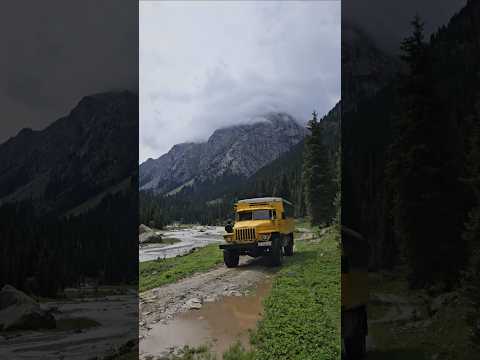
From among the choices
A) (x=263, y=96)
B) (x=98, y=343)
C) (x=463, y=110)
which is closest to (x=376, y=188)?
(x=463, y=110)

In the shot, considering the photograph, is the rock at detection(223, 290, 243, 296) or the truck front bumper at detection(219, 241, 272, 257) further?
the truck front bumper at detection(219, 241, 272, 257)

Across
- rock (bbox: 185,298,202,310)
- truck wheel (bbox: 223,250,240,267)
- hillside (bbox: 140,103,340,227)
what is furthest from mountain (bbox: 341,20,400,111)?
rock (bbox: 185,298,202,310)

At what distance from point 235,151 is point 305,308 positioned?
2480 mm

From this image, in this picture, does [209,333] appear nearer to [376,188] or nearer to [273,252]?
[273,252]

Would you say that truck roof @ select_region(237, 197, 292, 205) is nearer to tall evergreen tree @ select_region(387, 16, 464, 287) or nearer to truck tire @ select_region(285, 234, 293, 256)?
truck tire @ select_region(285, 234, 293, 256)

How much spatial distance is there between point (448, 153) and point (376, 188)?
0.84m

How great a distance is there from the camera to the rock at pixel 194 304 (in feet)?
21.2

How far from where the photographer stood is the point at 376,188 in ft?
16.5

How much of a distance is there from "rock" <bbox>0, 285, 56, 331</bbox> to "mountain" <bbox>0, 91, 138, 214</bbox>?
0.89 metres

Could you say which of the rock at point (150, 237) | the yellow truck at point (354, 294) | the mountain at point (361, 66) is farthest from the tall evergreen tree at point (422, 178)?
the rock at point (150, 237)

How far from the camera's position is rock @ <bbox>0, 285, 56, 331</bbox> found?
4227 mm

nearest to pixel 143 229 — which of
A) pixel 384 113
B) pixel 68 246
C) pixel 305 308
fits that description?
pixel 68 246

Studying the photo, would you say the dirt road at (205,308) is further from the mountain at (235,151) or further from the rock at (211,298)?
the mountain at (235,151)

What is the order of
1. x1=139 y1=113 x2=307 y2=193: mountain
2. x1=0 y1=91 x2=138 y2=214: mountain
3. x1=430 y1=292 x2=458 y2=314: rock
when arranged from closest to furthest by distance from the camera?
x1=430 y1=292 x2=458 y2=314: rock < x1=0 y1=91 x2=138 y2=214: mountain < x1=139 y1=113 x2=307 y2=193: mountain
